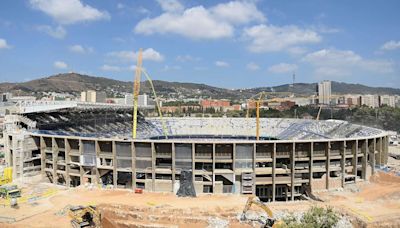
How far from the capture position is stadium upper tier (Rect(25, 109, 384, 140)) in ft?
230

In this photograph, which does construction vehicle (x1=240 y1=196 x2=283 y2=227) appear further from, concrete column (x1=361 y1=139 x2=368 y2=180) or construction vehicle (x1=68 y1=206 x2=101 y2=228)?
concrete column (x1=361 y1=139 x2=368 y2=180)

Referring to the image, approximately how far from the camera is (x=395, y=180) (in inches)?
2074

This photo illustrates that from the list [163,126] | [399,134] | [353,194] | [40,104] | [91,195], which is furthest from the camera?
[399,134]

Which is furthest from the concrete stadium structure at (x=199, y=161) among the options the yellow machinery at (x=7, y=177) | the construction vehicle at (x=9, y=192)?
the construction vehicle at (x=9, y=192)

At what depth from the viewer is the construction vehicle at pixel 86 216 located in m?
35.6

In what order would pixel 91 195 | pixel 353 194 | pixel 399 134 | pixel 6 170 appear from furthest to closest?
pixel 399 134, pixel 6 170, pixel 353 194, pixel 91 195

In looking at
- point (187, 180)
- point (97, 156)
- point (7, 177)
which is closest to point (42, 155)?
point (7, 177)

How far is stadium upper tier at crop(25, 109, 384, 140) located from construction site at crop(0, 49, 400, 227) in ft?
37.0

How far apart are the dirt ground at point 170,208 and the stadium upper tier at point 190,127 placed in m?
24.4

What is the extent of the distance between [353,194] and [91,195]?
3586cm

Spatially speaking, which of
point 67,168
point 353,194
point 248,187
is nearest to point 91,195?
point 67,168

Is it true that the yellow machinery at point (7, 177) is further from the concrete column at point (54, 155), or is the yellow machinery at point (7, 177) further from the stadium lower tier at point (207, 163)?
the concrete column at point (54, 155)

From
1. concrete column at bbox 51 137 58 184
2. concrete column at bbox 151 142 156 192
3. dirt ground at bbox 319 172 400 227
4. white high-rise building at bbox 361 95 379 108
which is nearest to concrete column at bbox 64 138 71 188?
concrete column at bbox 51 137 58 184

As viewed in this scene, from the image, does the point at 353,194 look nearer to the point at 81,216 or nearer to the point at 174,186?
the point at 174,186
